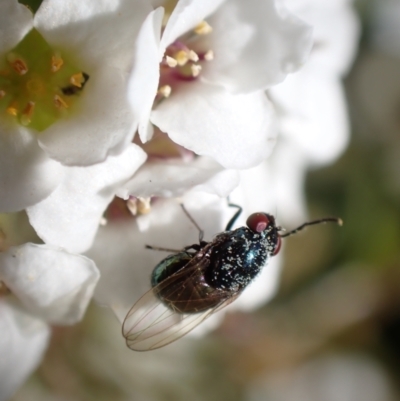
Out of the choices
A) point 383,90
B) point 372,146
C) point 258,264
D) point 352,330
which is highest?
point 258,264

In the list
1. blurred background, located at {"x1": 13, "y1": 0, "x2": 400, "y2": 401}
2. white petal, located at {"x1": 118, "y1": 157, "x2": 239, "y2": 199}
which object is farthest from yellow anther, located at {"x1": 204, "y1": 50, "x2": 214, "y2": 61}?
blurred background, located at {"x1": 13, "y1": 0, "x2": 400, "y2": 401}

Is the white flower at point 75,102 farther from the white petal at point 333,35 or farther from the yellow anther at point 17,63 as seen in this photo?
the white petal at point 333,35

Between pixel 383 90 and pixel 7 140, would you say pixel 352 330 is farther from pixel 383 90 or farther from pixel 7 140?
pixel 7 140

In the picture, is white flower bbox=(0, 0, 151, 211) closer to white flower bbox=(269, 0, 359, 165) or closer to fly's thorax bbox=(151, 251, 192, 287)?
fly's thorax bbox=(151, 251, 192, 287)

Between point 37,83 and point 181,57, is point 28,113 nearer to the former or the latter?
point 37,83

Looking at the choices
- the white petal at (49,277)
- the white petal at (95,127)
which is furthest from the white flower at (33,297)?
the white petal at (95,127)

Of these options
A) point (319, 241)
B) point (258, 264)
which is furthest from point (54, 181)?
point (319, 241)
